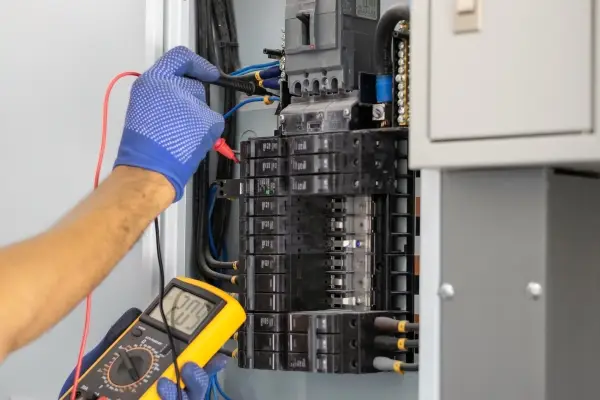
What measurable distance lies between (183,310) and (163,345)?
2.8 inches

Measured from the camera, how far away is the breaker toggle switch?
2.56ft

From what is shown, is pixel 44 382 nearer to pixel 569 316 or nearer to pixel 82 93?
pixel 82 93

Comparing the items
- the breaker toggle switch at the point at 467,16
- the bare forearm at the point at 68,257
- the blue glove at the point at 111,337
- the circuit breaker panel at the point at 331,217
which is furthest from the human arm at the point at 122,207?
the breaker toggle switch at the point at 467,16

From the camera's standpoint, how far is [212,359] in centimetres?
140

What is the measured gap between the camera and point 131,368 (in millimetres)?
1372

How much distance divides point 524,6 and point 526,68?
60 mm

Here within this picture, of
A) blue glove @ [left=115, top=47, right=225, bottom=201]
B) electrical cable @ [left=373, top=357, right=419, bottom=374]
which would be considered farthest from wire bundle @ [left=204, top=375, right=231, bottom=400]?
blue glove @ [left=115, top=47, right=225, bottom=201]

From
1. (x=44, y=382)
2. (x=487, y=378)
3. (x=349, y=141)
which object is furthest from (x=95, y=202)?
(x=44, y=382)

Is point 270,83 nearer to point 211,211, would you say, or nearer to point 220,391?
point 211,211

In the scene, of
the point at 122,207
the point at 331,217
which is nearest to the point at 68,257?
the point at 122,207

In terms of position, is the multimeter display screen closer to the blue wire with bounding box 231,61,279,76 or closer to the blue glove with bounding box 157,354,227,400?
the blue glove with bounding box 157,354,227,400

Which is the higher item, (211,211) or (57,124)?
(57,124)

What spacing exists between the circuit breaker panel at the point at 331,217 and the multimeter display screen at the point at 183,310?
77 mm

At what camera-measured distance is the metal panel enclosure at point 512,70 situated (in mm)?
732
